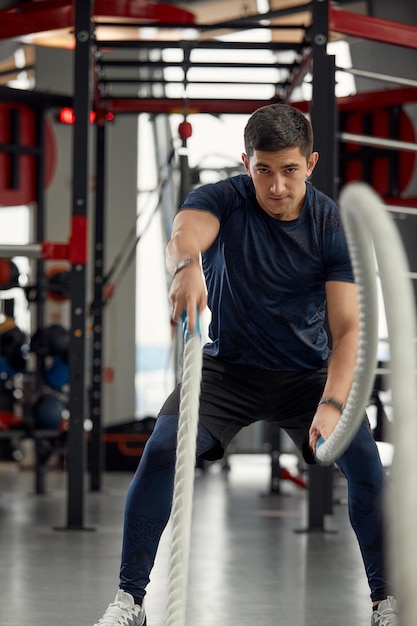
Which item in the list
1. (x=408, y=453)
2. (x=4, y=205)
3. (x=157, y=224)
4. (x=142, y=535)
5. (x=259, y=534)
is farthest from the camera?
(x=157, y=224)

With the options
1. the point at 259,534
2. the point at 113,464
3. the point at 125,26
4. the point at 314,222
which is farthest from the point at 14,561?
the point at 113,464

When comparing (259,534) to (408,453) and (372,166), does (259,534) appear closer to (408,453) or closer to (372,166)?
(372,166)

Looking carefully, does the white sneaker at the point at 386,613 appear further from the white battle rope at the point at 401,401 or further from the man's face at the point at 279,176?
the white battle rope at the point at 401,401

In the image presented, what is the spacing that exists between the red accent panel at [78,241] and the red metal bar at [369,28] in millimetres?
1320

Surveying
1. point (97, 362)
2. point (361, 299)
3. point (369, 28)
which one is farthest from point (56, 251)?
point (361, 299)

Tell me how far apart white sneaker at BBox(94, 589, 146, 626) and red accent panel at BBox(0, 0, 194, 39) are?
9.92 ft

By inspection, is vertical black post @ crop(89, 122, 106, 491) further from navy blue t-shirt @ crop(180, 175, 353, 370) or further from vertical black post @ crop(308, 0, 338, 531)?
navy blue t-shirt @ crop(180, 175, 353, 370)

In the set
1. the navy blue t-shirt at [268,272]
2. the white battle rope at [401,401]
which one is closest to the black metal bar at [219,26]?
the navy blue t-shirt at [268,272]

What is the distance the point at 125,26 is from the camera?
4992mm

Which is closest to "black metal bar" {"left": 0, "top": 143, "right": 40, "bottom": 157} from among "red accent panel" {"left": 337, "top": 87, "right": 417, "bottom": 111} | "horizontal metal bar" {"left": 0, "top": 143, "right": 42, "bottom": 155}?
"horizontal metal bar" {"left": 0, "top": 143, "right": 42, "bottom": 155}

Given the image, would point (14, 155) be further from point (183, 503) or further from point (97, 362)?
point (183, 503)

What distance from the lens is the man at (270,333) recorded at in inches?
97.7

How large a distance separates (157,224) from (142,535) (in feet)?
20.9

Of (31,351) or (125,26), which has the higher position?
(125,26)
